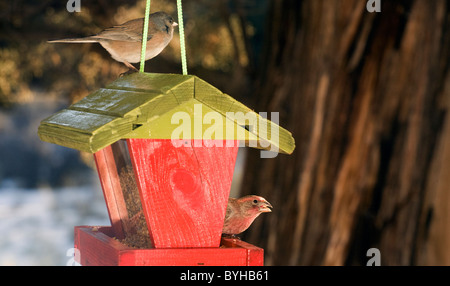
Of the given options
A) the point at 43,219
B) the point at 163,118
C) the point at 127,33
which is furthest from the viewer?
the point at 43,219

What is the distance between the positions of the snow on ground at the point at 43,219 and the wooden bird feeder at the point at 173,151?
4270 mm

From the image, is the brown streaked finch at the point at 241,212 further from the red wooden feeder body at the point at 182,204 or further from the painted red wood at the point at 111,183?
the painted red wood at the point at 111,183

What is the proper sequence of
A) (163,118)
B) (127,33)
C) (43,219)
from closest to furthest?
(163,118) → (127,33) → (43,219)

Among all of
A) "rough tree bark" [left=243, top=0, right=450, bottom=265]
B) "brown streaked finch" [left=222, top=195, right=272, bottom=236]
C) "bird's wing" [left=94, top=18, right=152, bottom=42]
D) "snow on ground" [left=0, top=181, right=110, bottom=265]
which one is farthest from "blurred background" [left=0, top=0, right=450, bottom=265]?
"snow on ground" [left=0, top=181, right=110, bottom=265]

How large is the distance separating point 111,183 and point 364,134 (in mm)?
1572

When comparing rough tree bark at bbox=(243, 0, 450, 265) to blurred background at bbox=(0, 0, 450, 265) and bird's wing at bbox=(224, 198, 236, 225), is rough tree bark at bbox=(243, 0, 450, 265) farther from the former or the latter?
Result: bird's wing at bbox=(224, 198, 236, 225)

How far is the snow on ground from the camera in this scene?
18.5 ft

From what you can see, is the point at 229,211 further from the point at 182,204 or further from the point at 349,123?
the point at 349,123

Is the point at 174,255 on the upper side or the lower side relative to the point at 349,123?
lower

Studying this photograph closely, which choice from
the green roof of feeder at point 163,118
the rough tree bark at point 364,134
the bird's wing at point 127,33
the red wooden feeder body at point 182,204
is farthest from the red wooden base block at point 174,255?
the rough tree bark at point 364,134

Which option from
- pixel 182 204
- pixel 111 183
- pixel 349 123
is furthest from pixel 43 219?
pixel 182 204

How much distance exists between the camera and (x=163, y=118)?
1.10 meters

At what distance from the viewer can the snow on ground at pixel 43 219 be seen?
5.63 meters

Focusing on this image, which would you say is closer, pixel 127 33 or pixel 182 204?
pixel 182 204
